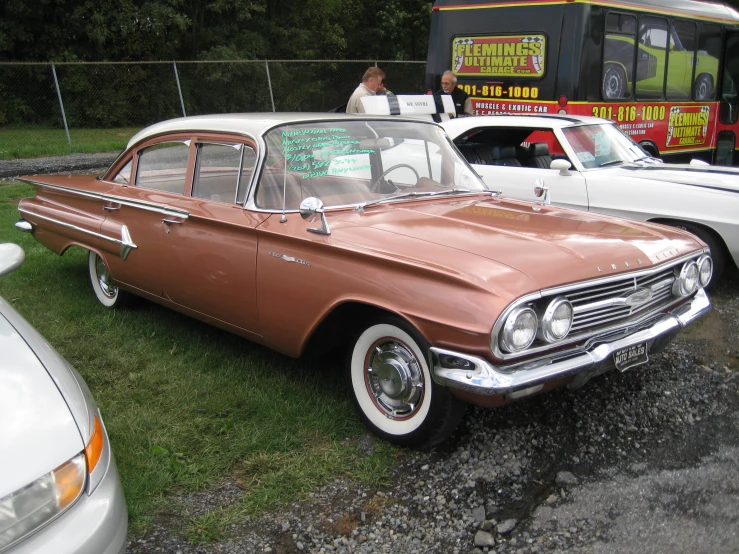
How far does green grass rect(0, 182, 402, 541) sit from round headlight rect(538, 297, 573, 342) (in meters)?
0.97

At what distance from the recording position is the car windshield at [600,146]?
6.38 meters

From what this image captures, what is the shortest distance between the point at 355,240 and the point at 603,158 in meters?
3.91

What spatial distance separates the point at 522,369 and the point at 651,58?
7.85 metres

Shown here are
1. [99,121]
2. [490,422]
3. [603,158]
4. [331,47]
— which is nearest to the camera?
[490,422]

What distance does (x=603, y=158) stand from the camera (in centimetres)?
648

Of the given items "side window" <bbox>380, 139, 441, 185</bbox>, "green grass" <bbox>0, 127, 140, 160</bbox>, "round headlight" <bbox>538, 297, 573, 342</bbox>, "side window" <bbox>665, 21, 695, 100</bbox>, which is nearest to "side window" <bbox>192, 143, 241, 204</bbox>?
"side window" <bbox>380, 139, 441, 185</bbox>

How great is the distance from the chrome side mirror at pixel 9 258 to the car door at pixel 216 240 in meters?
1.14

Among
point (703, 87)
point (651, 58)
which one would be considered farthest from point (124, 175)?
point (703, 87)

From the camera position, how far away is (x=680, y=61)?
32.7 feet

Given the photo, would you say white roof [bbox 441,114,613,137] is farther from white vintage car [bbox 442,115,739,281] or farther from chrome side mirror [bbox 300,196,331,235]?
chrome side mirror [bbox 300,196,331,235]

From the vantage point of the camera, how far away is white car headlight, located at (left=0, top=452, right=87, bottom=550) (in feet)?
6.45

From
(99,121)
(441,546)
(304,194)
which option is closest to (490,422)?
(441,546)

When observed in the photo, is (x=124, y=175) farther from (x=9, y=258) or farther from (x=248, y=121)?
(x=9, y=258)

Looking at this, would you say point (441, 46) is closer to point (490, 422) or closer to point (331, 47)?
point (490, 422)
